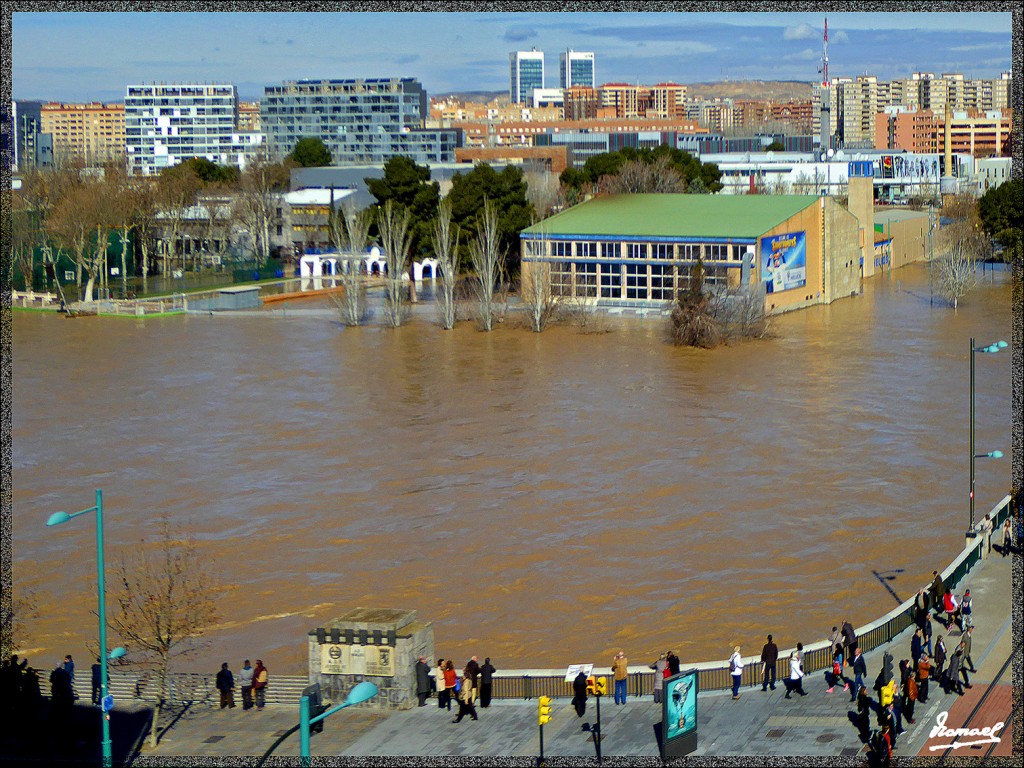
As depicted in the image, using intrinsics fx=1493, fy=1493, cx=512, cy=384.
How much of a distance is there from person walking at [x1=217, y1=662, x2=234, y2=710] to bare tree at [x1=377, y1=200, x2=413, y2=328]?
42.1 metres

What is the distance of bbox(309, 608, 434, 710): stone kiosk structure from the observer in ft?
64.0

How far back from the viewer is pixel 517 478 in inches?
1363

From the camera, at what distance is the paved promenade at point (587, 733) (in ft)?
57.0

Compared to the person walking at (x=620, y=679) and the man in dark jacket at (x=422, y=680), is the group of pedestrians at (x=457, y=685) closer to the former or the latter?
the man in dark jacket at (x=422, y=680)

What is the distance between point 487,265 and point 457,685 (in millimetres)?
43383

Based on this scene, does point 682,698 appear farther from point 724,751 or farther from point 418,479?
point 418,479

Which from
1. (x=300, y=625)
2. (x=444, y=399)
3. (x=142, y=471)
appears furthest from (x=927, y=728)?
(x=444, y=399)

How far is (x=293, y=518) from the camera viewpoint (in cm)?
3139

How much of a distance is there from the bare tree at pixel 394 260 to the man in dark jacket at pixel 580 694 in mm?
43540

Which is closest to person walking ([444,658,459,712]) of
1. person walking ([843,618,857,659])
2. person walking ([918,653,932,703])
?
person walking ([843,618,857,659])

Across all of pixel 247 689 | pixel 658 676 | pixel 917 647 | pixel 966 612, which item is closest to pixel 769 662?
pixel 658 676

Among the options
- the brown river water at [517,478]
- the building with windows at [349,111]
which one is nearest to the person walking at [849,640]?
the brown river water at [517,478]

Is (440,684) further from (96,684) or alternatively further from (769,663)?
(96,684)

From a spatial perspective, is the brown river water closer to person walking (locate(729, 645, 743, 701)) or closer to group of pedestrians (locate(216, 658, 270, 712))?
group of pedestrians (locate(216, 658, 270, 712))
